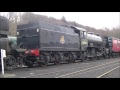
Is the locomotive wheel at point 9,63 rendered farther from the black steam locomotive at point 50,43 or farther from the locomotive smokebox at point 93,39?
the locomotive smokebox at point 93,39

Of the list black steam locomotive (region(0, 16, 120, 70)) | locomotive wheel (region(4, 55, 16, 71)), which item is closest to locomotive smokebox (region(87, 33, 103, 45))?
black steam locomotive (region(0, 16, 120, 70))

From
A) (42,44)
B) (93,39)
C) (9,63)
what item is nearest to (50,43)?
(42,44)

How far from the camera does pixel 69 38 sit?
2117 cm

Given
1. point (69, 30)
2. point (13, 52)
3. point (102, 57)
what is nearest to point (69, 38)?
point (69, 30)

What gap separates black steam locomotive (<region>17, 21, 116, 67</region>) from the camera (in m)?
16.6

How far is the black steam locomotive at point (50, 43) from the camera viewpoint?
16.6 m

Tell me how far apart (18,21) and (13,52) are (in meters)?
40.1

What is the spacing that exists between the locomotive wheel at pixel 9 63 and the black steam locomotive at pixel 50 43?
89.9 inches

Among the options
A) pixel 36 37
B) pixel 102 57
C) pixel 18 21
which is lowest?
pixel 102 57

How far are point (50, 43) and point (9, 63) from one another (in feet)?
15.9

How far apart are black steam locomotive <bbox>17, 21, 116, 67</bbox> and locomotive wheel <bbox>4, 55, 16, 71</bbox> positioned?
2.28m

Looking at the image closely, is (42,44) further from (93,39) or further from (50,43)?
(93,39)
